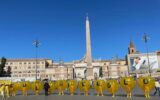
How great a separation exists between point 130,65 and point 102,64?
46.6 meters

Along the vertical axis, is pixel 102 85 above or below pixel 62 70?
below

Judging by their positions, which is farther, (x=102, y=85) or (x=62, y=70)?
(x=62, y=70)

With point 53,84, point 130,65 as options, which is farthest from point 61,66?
point 53,84

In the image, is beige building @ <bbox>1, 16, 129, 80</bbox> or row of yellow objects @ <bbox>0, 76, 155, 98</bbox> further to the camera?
beige building @ <bbox>1, 16, 129, 80</bbox>

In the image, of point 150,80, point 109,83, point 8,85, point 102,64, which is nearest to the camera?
point 150,80

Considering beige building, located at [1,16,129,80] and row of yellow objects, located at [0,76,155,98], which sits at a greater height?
beige building, located at [1,16,129,80]

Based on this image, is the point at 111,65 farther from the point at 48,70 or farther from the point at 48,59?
the point at 48,59

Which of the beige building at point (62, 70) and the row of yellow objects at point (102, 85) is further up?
the beige building at point (62, 70)

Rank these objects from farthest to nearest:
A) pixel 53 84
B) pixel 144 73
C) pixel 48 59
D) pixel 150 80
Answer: pixel 48 59 → pixel 144 73 → pixel 53 84 → pixel 150 80

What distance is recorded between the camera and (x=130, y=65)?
101438mm

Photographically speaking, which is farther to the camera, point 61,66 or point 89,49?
point 61,66

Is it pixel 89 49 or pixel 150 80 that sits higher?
pixel 89 49

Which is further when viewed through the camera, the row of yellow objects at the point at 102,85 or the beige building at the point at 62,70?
the beige building at the point at 62,70

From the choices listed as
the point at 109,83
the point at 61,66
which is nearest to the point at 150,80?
the point at 109,83
